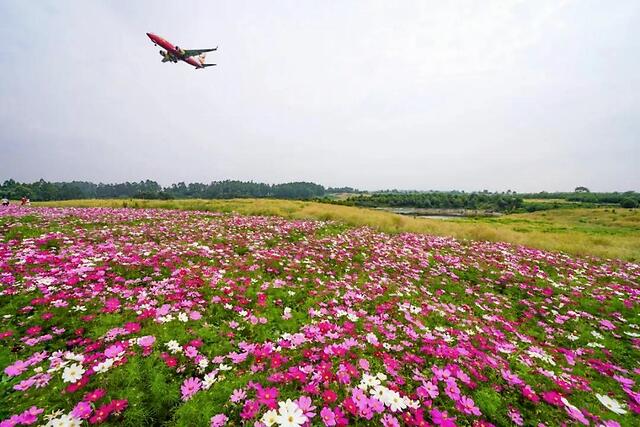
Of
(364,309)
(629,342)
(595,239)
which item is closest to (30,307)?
(364,309)

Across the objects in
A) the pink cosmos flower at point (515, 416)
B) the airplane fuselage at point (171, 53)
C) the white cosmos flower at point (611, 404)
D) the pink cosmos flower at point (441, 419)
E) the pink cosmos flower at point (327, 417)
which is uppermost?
the airplane fuselage at point (171, 53)

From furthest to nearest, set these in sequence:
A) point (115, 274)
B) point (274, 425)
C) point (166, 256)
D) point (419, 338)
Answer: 1. point (166, 256)
2. point (115, 274)
3. point (419, 338)
4. point (274, 425)

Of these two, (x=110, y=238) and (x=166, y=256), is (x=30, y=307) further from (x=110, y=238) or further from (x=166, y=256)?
(x=110, y=238)

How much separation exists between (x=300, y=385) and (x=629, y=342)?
23.4 feet

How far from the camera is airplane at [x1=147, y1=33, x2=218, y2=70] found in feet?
71.8

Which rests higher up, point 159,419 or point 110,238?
point 110,238

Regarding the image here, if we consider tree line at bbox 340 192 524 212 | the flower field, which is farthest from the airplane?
tree line at bbox 340 192 524 212

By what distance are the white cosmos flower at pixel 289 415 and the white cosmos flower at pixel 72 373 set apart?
2.20 metres

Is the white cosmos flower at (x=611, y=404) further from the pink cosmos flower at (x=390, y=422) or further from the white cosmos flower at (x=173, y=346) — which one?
the white cosmos flower at (x=173, y=346)

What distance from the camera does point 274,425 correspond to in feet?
7.96

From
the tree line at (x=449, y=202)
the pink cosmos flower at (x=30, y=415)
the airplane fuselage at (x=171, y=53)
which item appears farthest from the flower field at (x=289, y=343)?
the tree line at (x=449, y=202)

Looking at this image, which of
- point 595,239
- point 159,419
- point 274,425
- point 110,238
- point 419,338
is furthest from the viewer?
point 595,239

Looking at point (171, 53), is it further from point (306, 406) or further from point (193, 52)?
point (306, 406)

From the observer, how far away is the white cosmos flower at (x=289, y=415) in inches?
94.3
